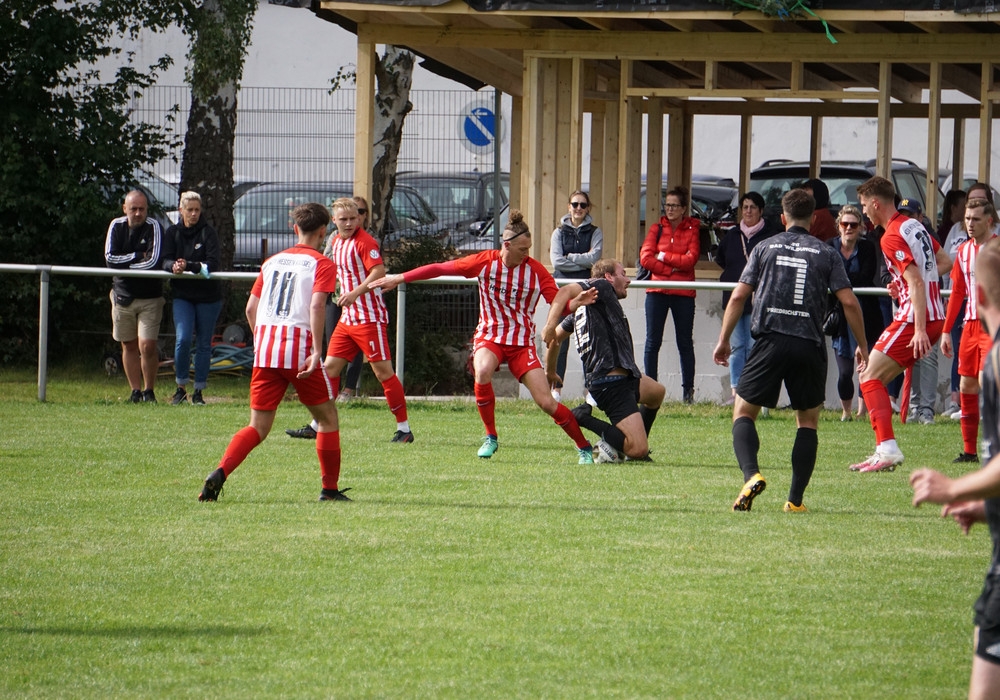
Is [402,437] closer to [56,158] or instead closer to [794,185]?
[56,158]

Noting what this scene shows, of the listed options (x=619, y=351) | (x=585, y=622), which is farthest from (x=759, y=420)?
(x=585, y=622)

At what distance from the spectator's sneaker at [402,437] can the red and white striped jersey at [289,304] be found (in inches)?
125

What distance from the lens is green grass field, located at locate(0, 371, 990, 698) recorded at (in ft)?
16.6

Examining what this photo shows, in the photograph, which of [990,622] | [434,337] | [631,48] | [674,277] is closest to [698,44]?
[631,48]

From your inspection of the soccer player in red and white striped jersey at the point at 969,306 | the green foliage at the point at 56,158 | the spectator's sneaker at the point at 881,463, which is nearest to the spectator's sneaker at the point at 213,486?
the spectator's sneaker at the point at 881,463

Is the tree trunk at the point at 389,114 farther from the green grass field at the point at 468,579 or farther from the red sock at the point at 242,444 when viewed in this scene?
the red sock at the point at 242,444

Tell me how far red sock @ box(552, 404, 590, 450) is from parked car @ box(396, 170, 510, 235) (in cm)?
A: 954

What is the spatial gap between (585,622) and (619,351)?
15.1 feet

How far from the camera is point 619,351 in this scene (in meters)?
10.2

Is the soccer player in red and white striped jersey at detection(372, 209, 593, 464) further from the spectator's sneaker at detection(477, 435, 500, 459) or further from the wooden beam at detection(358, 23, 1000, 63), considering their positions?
the wooden beam at detection(358, 23, 1000, 63)

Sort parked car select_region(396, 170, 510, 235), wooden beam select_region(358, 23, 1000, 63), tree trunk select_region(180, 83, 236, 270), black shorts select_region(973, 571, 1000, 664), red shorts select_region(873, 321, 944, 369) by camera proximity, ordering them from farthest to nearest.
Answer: parked car select_region(396, 170, 510, 235) → tree trunk select_region(180, 83, 236, 270) → wooden beam select_region(358, 23, 1000, 63) → red shorts select_region(873, 321, 944, 369) → black shorts select_region(973, 571, 1000, 664)

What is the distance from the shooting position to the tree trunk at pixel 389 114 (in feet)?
61.2

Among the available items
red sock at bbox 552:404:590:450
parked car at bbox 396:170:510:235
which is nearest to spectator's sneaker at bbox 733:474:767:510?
red sock at bbox 552:404:590:450

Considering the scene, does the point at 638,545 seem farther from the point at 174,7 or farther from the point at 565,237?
the point at 174,7
